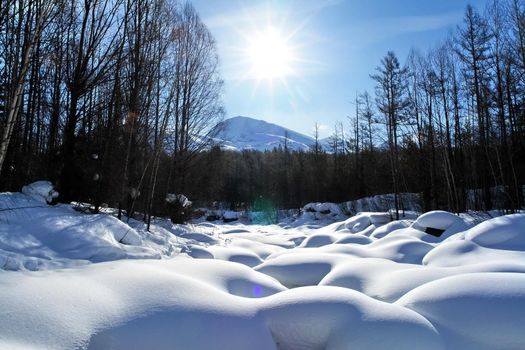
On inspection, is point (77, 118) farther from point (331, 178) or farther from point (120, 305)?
point (331, 178)

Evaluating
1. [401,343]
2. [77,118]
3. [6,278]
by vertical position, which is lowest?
[401,343]

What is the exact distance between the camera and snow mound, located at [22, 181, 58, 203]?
20.1 ft

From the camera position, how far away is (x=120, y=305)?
7.69ft

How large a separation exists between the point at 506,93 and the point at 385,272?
36.1ft

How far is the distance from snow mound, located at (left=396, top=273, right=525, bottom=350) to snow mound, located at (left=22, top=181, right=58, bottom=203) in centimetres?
597

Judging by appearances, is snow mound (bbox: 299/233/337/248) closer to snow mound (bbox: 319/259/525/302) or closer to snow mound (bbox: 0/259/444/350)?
snow mound (bbox: 319/259/525/302)

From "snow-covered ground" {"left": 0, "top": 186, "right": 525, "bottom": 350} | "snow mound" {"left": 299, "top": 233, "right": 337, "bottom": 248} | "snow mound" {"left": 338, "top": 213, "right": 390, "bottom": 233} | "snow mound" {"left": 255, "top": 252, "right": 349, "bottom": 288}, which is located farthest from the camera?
"snow mound" {"left": 338, "top": 213, "right": 390, "bottom": 233}

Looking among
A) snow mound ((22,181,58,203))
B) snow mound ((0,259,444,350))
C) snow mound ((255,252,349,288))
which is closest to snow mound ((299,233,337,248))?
snow mound ((255,252,349,288))

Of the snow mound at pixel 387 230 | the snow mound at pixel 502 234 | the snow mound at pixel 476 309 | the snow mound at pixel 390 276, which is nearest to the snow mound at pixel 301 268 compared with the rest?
the snow mound at pixel 390 276

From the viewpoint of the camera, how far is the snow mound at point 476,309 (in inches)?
95.6

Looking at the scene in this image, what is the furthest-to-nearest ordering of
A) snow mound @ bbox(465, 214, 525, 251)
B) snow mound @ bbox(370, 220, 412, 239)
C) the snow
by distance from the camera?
the snow → snow mound @ bbox(370, 220, 412, 239) → snow mound @ bbox(465, 214, 525, 251)

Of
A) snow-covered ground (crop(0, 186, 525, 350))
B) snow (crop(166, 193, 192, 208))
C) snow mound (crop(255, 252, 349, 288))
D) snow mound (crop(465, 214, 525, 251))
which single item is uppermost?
snow (crop(166, 193, 192, 208))

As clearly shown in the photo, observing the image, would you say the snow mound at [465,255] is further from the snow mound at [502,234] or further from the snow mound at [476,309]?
the snow mound at [476,309]

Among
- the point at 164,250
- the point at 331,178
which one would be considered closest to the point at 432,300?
the point at 164,250
